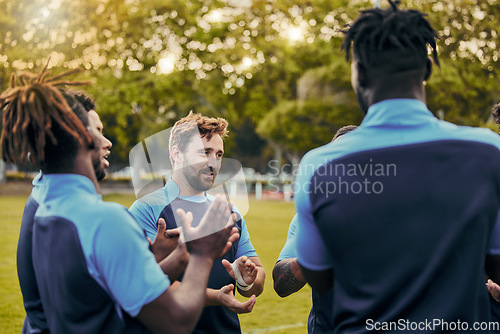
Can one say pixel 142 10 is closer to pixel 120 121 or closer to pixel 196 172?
pixel 120 121

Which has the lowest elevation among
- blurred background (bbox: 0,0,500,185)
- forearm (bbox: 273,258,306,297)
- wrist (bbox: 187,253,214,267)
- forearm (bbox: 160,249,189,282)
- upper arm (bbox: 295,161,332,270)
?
blurred background (bbox: 0,0,500,185)

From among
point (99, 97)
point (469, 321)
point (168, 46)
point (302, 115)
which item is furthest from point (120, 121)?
point (469, 321)

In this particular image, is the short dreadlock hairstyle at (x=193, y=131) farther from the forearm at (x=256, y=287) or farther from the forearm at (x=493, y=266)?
the forearm at (x=493, y=266)

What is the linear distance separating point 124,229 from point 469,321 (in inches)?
53.0

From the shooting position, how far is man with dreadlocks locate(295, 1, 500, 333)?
190cm

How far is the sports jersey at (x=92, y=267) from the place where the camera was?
6.32 ft

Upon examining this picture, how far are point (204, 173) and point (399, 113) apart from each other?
2.03m

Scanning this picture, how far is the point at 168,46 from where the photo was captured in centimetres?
3766

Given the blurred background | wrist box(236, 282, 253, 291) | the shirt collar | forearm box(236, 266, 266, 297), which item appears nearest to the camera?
the shirt collar

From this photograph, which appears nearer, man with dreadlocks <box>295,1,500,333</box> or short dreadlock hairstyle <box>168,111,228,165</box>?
man with dreadlocks <box>295,1,500,333</box>

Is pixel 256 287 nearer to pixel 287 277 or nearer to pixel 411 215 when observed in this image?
pixel 287 277

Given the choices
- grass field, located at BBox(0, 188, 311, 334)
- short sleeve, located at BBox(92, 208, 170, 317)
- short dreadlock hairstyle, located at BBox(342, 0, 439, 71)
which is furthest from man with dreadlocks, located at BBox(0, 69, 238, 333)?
grass field, located at BBox(0, 188, 311, 334)

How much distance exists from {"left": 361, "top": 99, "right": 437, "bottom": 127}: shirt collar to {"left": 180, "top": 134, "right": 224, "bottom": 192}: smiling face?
1913 millimetres

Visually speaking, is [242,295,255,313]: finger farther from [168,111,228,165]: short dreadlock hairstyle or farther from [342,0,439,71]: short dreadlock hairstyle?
[342,0,439,71]: short dreadlock hairstyle
